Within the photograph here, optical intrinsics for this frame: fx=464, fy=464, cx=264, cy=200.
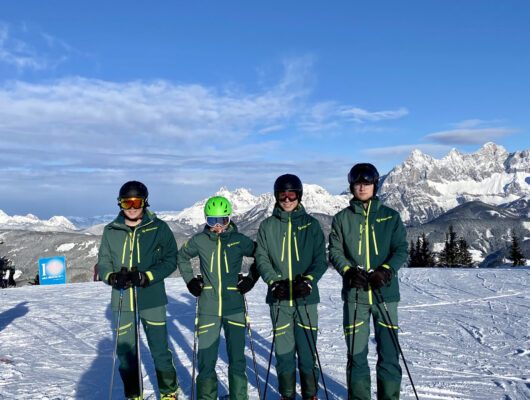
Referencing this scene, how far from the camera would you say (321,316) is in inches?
436

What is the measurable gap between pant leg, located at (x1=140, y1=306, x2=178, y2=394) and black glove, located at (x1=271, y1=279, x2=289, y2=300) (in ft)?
4.50

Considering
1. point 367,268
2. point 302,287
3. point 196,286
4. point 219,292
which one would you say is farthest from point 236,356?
point 367,268

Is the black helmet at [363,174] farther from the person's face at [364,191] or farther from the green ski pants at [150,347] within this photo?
the green ski pants at [150,347]

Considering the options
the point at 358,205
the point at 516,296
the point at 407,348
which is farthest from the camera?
the point at 516,296

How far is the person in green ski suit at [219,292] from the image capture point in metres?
5.12

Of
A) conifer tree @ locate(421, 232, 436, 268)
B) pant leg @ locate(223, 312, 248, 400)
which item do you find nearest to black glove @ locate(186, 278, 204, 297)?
pant leg @ locate(223, 312, 248, 400)

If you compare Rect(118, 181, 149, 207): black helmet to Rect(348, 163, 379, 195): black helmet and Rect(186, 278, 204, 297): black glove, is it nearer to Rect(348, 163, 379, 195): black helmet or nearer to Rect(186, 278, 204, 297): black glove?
Rect(186, 278, 204, 297): black glove

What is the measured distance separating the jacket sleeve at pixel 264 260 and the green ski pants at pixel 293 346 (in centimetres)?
35

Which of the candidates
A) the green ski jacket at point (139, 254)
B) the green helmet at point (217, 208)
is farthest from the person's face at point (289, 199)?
the green ski jacket at point (139, 254)

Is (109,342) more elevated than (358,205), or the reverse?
(358,205)

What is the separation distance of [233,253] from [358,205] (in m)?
1.50

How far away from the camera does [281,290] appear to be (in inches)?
192

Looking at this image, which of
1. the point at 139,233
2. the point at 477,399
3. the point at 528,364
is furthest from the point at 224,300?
the point at 528,364

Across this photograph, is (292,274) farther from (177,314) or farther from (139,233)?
(177,314)
